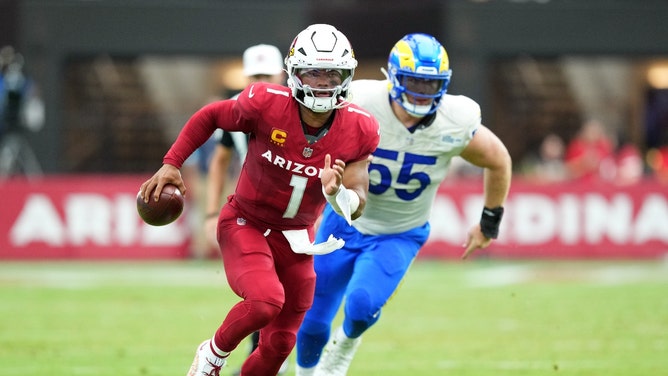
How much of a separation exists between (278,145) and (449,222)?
35.5 feet

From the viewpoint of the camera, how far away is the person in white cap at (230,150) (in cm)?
768

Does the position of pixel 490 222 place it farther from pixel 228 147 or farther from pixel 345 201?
pixel 228 147

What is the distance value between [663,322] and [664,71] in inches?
590

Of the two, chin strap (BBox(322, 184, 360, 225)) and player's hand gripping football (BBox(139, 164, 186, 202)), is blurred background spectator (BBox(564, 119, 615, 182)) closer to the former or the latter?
chin strap (BBox(322, 184, 360, 225))

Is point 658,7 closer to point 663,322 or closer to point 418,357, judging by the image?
point 663,322

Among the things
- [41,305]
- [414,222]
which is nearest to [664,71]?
[41,305]

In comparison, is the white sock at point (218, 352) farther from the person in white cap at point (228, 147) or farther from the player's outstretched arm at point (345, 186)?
the person in white cap at point (228, 147)

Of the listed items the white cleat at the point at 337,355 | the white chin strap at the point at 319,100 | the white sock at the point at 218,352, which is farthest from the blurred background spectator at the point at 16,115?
the white chin strap at the point at 319,100

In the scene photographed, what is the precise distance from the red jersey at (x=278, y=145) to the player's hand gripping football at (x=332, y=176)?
1.05 ft

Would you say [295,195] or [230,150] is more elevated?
[295,195]

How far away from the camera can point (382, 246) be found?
7.12 metres

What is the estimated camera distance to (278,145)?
6215 millimetres

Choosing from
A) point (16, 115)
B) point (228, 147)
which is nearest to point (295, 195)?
point (228, 147)

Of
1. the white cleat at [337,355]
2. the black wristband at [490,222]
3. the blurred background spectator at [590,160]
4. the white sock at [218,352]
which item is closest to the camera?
the white sock at [218,352]
